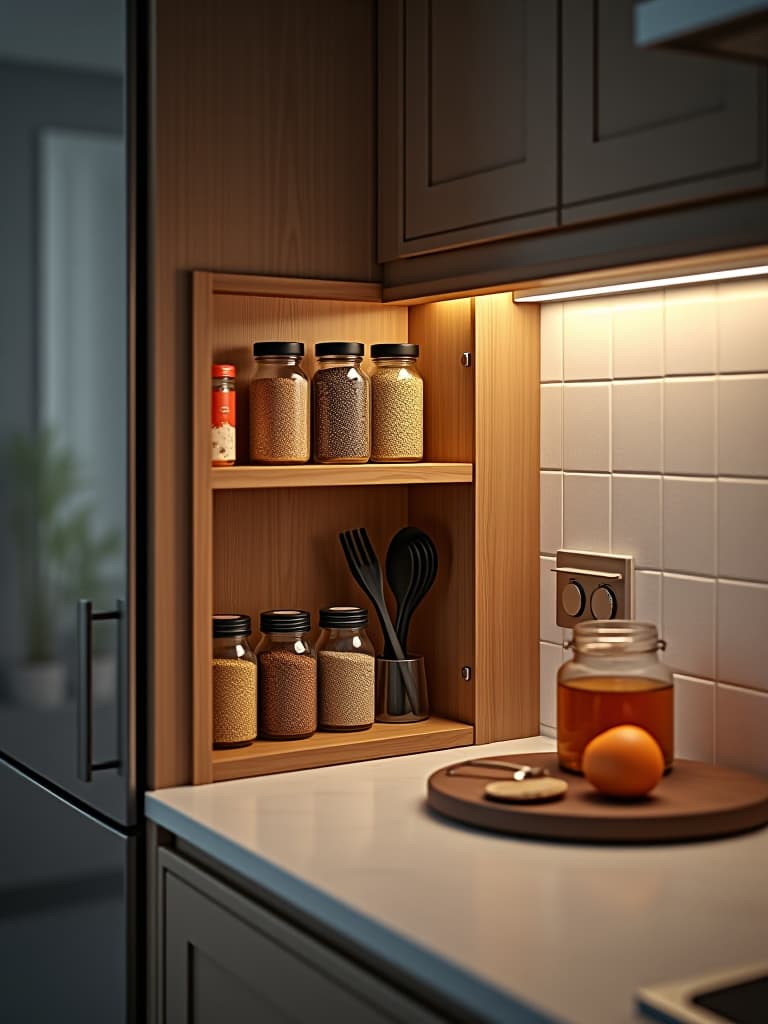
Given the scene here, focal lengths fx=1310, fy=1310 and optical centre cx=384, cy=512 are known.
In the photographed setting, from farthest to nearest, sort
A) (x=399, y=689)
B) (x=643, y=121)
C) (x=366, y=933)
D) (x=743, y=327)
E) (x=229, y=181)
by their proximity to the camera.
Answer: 1. (x=399, y=689)
2. (x=229, y=181)
3. (x=743, y=327)
4. (x=643, y=121)
5. (x=366, y=933)

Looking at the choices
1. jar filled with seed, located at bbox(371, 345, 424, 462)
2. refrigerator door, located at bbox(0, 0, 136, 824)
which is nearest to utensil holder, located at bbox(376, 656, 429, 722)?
jar filled with seed, located at bbox(371, 345, 424, 462)

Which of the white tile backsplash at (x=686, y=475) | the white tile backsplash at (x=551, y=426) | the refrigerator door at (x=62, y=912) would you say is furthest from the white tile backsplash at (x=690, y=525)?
the refrigerator door at (x=62, y=912)

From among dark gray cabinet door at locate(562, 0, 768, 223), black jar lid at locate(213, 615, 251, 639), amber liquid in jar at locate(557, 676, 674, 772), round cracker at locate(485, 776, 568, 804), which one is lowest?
round cracker at locate(485, 776, 568, 804)

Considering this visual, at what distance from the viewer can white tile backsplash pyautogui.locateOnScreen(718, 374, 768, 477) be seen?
1.67m

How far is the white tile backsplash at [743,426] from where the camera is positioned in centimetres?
167

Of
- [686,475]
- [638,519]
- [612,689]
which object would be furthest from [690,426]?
[612,689]

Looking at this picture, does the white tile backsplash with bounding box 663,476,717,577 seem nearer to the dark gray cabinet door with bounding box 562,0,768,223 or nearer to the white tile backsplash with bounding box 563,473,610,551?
the white tile backsplash with bounding box 563,473,610,551

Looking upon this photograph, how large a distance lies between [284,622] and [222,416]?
31 cm

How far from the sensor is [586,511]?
6.42ft

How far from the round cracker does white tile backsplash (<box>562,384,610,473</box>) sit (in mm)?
530

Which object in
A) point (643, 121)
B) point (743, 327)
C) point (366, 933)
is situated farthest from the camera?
point (743, 327)

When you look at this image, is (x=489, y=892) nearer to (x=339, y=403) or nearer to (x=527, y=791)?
(x=527, y=791)

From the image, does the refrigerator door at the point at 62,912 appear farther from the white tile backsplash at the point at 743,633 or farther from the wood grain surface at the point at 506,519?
the white tile backsplash at the point at 743,633

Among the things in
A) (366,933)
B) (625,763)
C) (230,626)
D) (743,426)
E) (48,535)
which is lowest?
(366,933)
